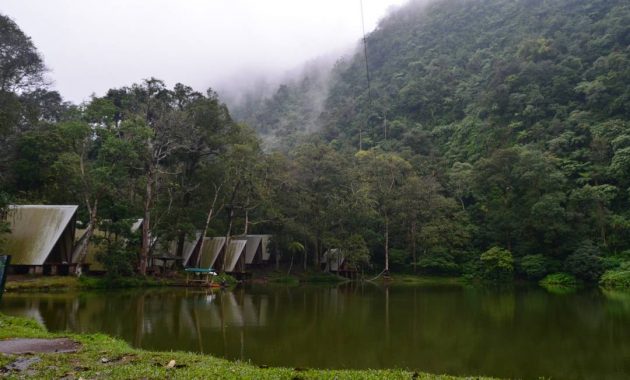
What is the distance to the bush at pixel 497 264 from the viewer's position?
133 ft

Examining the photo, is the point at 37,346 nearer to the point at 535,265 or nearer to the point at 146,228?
the point at 146,228

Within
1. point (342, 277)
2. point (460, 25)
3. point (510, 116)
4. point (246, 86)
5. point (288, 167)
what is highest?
point (246, 86)

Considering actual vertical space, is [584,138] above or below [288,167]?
above

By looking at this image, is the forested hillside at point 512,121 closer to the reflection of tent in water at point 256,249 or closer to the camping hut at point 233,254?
the reflection of tent in water at point 256,249

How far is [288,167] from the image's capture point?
139 ft

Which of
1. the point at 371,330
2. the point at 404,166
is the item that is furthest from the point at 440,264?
the point at 371,330

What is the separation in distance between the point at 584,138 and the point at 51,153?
4665 centimetres

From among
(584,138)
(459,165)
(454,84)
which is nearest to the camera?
(584,138)

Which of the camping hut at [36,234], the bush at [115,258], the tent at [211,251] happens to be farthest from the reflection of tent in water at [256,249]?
the camping hut at [36,234]

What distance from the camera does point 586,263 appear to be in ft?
124

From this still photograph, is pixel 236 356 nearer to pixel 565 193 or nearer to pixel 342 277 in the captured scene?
pixel 342 277

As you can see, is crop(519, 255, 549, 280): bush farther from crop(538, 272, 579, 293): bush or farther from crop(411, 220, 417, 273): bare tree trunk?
→ crop(411, 220, 417, 273): bare tree trunk

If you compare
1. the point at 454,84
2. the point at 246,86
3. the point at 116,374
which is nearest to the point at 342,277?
the point at 116,374

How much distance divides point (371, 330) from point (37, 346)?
8.75 meters
